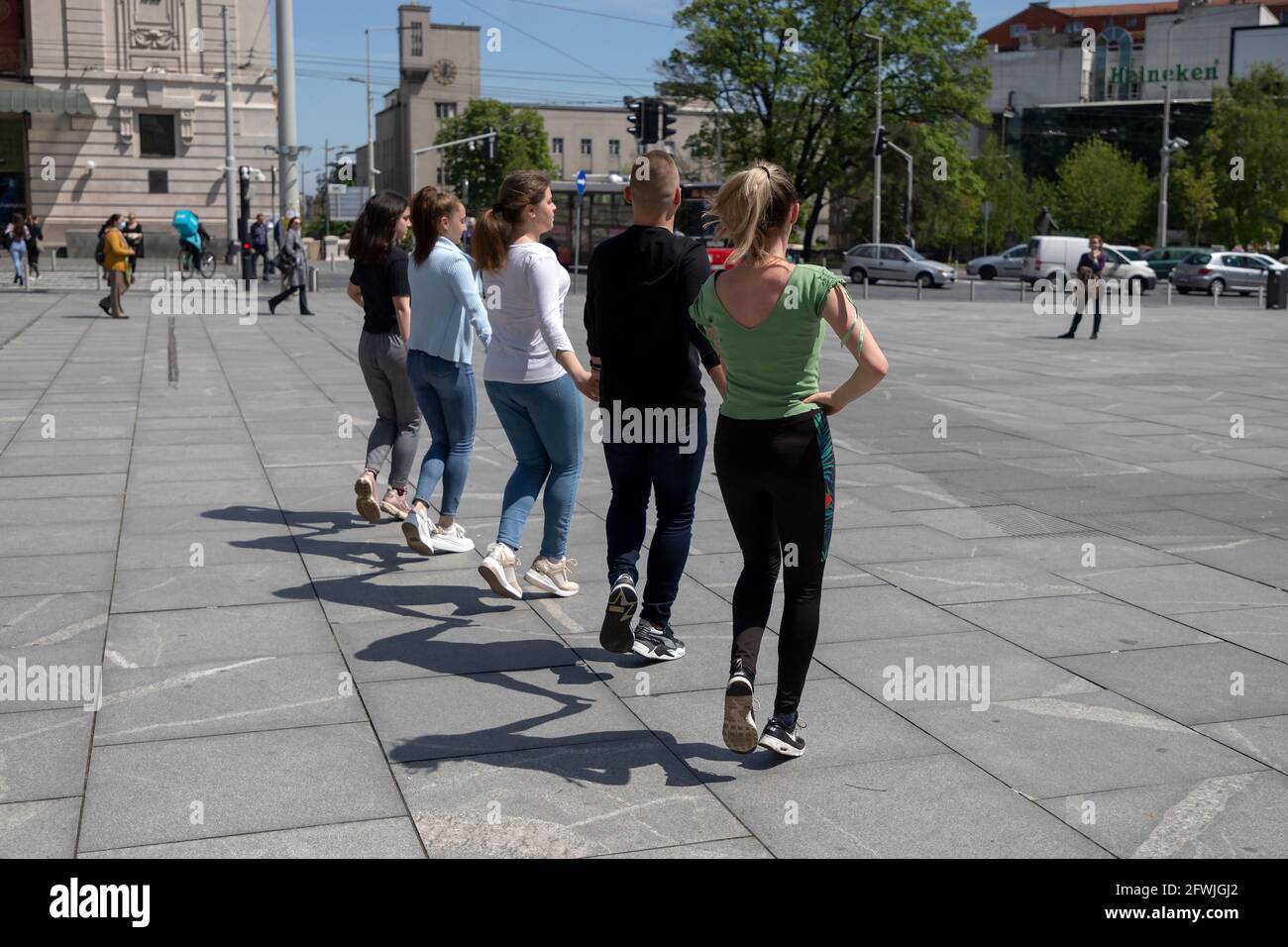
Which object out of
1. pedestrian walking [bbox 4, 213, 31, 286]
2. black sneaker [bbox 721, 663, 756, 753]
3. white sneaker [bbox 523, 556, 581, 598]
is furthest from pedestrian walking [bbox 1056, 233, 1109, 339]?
pedestrian walking [bbox 4, 213, 31, 286]

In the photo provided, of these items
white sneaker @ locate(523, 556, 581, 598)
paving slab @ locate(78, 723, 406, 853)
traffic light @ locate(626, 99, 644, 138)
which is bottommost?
paving slab @ locate(78, 723, 406, 853)

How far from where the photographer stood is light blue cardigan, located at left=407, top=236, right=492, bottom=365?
22.3ft

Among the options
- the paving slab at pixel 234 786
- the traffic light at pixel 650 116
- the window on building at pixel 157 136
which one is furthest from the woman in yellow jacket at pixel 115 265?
the window on building at pixel 157 136

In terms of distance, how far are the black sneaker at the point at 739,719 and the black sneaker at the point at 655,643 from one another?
1100 millimetres

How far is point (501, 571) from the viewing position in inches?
232

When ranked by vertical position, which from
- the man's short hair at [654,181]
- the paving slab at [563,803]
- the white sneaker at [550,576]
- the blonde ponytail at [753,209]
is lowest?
the paving slab at [563,803]

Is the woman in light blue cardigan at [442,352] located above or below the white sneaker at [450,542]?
above

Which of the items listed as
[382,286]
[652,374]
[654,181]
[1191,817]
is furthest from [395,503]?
[1191,817]

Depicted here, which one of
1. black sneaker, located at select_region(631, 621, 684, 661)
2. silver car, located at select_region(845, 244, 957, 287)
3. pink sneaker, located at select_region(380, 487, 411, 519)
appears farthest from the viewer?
silver car, located at select_region(845, 244, 957, 287)

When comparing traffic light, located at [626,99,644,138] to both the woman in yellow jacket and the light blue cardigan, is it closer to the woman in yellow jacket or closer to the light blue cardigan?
the woman in yellow jacket

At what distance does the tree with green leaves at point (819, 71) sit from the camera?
57.9 metres

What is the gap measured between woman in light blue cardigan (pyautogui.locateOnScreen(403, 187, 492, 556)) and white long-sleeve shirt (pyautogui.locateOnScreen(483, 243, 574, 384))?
641 millimetres

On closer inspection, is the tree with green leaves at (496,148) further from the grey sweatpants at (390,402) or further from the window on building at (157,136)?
the grey sweatpants at (390,402)
